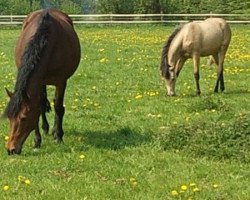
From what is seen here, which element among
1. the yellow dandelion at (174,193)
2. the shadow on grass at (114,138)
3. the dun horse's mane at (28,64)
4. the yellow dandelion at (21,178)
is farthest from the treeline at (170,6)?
the yellow dandelion at (174,193)

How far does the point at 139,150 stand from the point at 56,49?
204 cm

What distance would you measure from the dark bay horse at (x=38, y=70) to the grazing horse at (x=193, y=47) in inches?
171

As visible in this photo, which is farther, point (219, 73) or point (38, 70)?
point (219, 73)

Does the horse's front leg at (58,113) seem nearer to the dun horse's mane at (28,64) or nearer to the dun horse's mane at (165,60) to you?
the dun horse's mane at (28,64)

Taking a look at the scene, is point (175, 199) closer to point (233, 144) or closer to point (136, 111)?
point (233, 144)

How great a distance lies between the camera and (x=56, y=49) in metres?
8.71

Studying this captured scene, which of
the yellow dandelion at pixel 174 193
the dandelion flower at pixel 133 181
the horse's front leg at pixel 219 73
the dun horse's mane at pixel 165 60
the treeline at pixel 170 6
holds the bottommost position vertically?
the treeline at pixel 170 6

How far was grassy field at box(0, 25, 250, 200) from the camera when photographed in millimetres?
6449

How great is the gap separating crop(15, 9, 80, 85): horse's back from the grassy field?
1.11m

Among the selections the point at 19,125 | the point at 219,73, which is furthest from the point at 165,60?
the point at 19,125

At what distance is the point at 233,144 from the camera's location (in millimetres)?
7980

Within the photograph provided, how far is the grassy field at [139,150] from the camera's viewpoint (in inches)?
254

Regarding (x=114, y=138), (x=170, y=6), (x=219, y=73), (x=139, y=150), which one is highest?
(x=139, y=150)

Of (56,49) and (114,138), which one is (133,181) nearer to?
(114,138)
